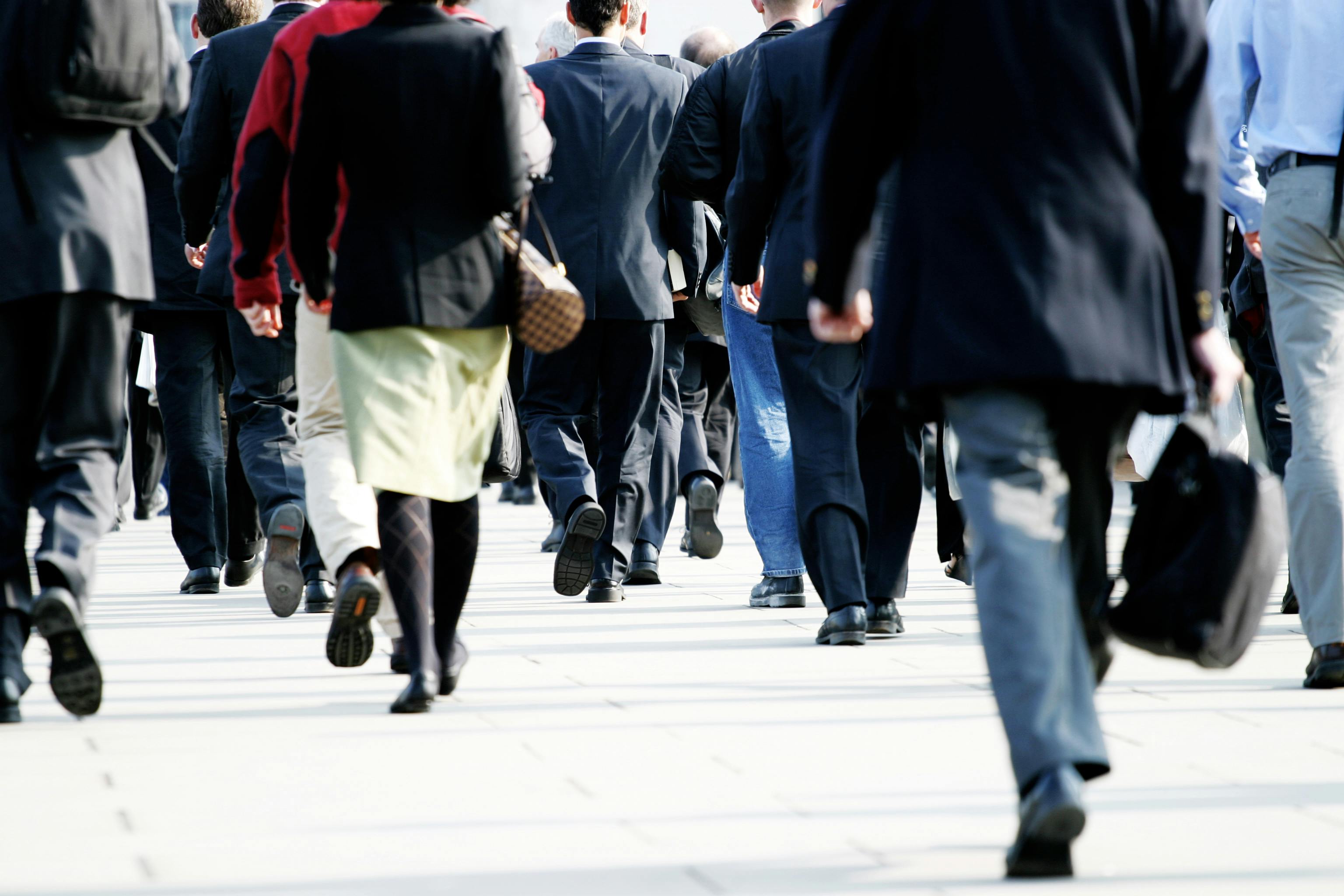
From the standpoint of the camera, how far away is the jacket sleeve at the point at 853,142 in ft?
11.3

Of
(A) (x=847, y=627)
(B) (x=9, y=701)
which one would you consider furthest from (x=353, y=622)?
(A) (x=847, y=627)

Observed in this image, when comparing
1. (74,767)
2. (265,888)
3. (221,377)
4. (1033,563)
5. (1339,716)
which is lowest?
(221,377)

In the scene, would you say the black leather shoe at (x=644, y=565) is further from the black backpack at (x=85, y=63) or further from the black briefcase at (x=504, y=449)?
the black backpack at (x=85, y=63)

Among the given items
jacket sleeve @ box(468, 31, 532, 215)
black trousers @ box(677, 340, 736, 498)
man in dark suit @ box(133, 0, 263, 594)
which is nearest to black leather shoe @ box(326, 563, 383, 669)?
jacket sleeve @ box(468, 31, 532, 215)

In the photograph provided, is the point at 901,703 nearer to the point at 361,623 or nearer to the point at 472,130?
the point at 361,623

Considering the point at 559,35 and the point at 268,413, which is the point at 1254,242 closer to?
the point at 268,413

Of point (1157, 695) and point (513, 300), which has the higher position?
point (513, 300)

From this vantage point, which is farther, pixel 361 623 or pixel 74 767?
pixel 361 623

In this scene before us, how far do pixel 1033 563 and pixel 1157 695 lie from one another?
1958mm

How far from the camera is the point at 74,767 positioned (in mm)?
4156

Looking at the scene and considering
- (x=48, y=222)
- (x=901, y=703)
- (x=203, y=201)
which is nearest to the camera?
(x=48, y=222)

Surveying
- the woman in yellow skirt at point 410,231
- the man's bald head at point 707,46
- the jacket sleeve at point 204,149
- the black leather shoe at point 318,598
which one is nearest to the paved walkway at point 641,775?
the woman in yellow skirt at point 410,231

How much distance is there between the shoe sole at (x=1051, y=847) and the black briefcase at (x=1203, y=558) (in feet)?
1.36

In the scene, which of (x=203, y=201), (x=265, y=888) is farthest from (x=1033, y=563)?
(x=203, y=201)
